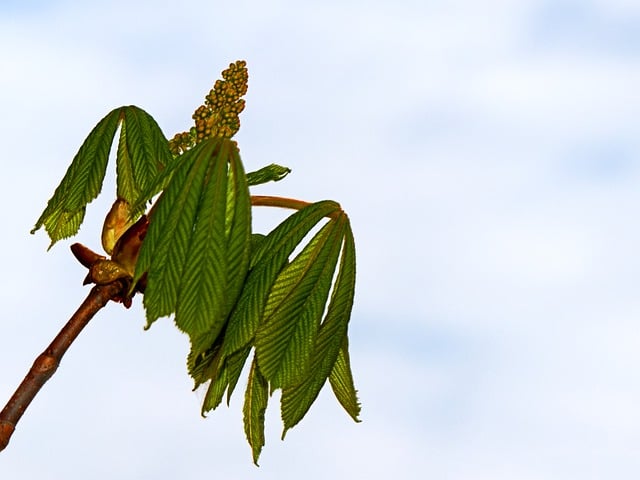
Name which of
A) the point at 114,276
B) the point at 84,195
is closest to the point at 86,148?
the point at 84,195

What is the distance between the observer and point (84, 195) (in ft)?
9.49

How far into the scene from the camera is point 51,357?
2.81 m

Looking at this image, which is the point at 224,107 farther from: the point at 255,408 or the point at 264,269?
the point at 255,408

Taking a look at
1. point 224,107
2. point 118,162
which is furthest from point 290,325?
point 118,162

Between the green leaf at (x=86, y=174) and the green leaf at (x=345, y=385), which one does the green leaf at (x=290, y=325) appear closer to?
the green leaf at (x=345, y=385)

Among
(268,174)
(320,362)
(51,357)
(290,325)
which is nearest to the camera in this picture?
(290,325)

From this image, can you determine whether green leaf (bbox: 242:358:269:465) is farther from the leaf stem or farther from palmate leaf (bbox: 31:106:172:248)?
palmate leaf (bbox: 31:106:172:248)

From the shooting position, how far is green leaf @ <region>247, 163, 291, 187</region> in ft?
10.3

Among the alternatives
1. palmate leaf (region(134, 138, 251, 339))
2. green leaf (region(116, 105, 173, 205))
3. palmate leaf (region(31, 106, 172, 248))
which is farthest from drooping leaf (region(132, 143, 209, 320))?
green leaf (region(116, 105, 173, 205))

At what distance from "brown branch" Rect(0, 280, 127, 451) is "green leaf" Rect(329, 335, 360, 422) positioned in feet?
1.99

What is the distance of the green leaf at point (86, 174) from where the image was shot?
2.89 meters

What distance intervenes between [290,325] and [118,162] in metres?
0.84

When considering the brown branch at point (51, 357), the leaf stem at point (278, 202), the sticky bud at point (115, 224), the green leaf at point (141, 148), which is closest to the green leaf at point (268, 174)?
the leaf stem at point (278, 202)

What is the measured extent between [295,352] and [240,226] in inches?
13.7
